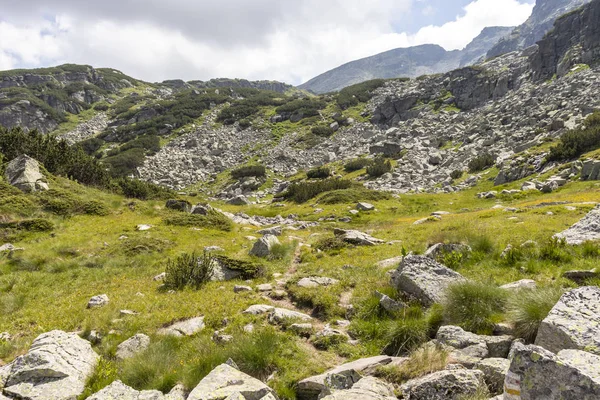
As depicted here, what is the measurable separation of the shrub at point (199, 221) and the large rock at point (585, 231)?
68.2 ft

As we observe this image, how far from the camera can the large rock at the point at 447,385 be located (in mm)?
4828

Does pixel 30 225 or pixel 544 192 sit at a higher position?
pixel 30 225

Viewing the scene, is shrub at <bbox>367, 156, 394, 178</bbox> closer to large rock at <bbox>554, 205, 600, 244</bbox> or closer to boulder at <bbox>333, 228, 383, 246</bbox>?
boulder at <bbox>333, 228, 383, 246</bbox>

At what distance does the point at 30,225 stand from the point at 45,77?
164582 mm

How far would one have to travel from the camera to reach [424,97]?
97250 mm

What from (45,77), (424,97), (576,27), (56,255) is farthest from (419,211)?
(45,77)

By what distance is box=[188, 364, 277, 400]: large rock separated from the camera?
535cm

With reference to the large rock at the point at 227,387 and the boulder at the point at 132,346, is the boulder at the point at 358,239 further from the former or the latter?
the large rock at the point at 227,387

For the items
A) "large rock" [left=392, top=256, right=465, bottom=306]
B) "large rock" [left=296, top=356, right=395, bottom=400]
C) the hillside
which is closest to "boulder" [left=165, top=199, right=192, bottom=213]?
the hillside

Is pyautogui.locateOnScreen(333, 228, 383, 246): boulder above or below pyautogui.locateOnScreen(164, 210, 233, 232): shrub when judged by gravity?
below

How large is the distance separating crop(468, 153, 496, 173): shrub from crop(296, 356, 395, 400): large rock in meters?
50.6

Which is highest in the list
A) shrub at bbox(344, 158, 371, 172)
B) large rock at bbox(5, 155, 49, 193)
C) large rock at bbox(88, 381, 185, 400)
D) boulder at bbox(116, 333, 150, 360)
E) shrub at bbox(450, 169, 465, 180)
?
large rock at bbox(5, 155, 49, 193)

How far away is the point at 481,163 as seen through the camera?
49.6 m

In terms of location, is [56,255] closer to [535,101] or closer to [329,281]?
[329,281]
